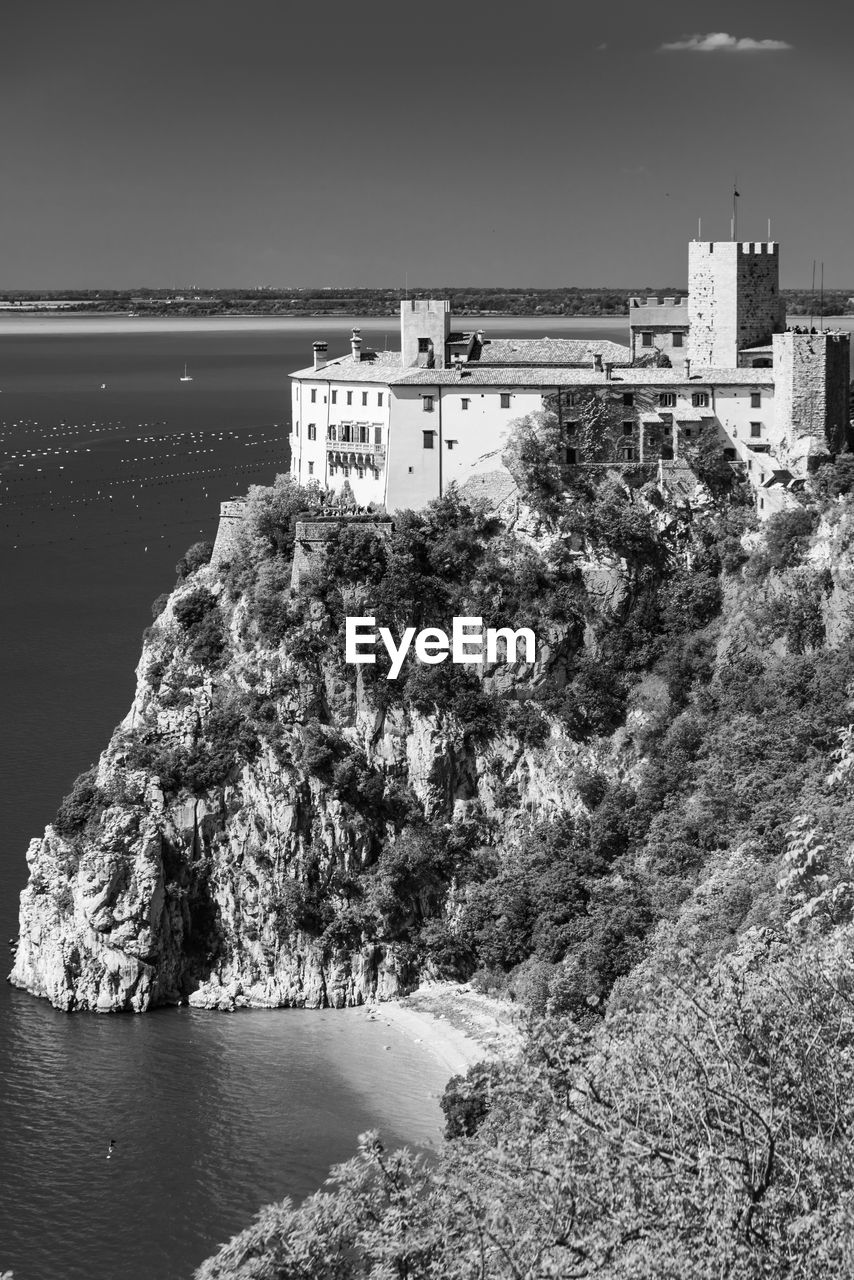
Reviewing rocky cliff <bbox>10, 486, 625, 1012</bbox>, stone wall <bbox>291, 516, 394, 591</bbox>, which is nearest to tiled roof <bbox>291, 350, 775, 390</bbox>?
stone wall <bbox>291, 516, 394, 591</bbox>

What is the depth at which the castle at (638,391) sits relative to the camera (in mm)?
63812

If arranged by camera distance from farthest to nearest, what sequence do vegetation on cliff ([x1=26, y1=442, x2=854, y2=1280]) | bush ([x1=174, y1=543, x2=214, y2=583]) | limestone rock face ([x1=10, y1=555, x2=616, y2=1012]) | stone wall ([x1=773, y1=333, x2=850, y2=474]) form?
bush ([x1=174, y1=543, x2=214, y2=583]) < stone wall ([x1=773, y1=333, x2=850, y2=474]) < limestone rock face ([x1=10, y1=555, x2=616, y2=1012]) < vegetation on cliff ([x1=26, y1=442, x2=854, y2=1280])

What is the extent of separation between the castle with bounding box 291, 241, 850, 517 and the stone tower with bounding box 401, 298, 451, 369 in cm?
5

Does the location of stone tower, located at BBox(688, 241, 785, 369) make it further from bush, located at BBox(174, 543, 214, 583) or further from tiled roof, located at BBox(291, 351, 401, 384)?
bush, located at BBox(174, 543, 214, 583)

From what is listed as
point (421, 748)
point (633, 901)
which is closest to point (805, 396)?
point (421, 748)

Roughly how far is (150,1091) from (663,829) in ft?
54.7

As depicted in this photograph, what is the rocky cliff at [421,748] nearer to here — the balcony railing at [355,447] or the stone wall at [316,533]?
the stone wall at [316,533]

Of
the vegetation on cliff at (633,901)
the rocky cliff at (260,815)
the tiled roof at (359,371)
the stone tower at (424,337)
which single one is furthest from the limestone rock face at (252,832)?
the stone tower at (424,337)

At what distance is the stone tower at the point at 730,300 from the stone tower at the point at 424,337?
8.51m

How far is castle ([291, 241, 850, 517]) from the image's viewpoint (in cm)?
6381

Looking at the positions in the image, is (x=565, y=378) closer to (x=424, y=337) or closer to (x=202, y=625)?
(x=424, y=337)

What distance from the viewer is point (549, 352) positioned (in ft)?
217

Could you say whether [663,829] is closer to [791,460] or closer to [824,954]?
[791,460]

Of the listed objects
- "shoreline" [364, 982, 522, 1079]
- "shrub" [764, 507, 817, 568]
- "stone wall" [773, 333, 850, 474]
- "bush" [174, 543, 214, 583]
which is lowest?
"shoreline" [364, 982, 522, 1079]
